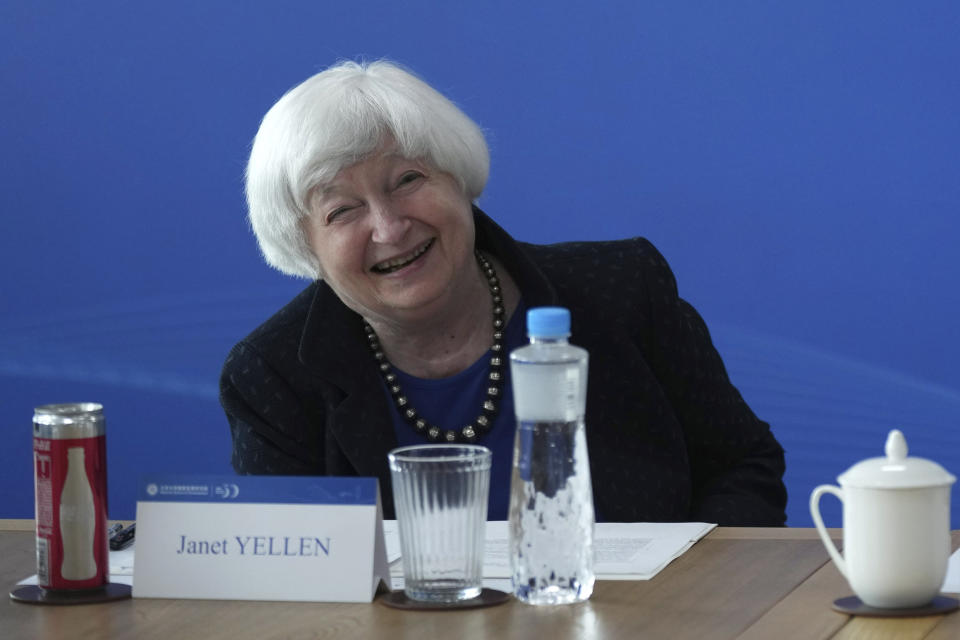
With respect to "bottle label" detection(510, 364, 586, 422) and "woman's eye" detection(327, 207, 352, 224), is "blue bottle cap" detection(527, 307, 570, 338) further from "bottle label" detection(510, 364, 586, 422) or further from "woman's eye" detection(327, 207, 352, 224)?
"woman's eye" detection(327, 207, 352, 224)

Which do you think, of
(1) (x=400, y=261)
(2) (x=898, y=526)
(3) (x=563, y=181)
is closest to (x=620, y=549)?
(2) (x=898, y=526)

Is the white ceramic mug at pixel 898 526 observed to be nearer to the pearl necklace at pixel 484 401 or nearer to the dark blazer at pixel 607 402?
the dark blazer at pixel 607 402

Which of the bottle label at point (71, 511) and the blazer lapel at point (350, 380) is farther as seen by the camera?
the blazer lapel at point (350, 380)

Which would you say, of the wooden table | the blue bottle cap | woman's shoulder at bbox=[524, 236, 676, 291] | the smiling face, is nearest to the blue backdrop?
woman's shoulder at bbox=[524, 236, 676, 291]

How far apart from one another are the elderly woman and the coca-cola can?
0.60m

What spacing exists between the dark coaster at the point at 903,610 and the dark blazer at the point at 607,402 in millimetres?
692

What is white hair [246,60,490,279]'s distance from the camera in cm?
181

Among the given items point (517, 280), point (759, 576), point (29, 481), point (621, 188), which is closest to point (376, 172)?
point (517, 280)

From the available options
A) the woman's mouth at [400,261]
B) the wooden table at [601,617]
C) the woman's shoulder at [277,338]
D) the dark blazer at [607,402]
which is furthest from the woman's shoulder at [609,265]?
the wooden table at [601,617]

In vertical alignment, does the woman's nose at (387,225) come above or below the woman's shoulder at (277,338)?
above

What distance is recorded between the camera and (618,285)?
202 cm

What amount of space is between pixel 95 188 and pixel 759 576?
269 cm

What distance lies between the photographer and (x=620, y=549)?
1.39 meters

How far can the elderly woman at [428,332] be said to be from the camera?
184 centimetres
